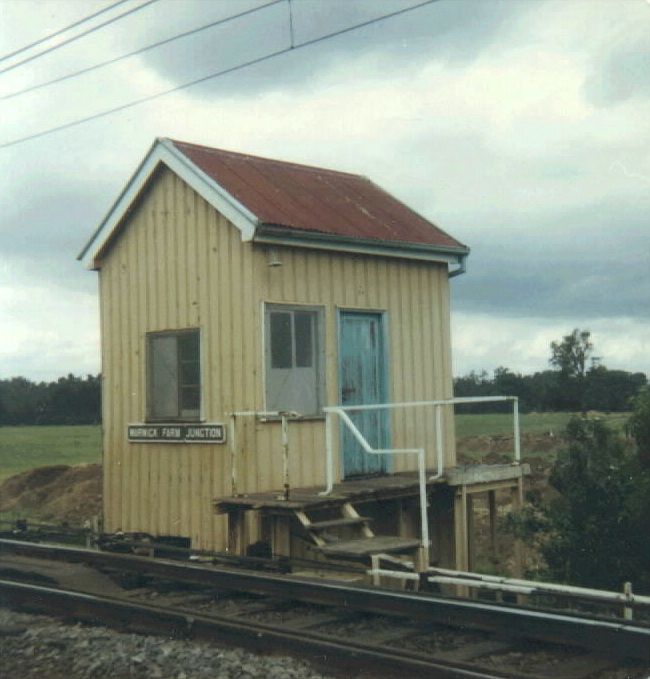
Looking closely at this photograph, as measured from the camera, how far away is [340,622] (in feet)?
29.6

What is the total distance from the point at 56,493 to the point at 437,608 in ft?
73.7

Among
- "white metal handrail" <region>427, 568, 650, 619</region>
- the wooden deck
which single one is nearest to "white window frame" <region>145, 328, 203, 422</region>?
the wooden deck

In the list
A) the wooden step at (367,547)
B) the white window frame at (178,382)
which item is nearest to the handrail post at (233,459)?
the white window frame at (178,382)

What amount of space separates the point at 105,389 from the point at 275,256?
3651mm

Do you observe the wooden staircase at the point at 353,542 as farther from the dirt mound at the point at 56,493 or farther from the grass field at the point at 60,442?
the grass field at the point at 60,442

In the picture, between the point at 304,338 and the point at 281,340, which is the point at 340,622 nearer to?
the point at 281,340

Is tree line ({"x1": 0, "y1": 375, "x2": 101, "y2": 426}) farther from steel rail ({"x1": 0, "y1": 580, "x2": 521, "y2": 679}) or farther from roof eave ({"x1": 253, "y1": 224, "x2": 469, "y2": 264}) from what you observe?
steel rail ({"x1": 0, "y1": 580, "x2": 521, "y2": 679})

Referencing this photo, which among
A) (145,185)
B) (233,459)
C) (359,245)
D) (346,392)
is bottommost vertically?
(233,459)

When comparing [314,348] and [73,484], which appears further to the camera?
[73,484]

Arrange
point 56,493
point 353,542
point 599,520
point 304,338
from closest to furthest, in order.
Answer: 1. point 353,542
2. point 599,520
3. point 304,338
4. point 56,493

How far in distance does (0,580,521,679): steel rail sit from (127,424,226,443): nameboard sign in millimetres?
3573

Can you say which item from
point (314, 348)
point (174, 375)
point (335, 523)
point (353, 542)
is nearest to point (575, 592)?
point (353, 542)

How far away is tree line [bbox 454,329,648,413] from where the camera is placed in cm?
3559

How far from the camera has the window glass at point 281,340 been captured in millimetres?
13688
